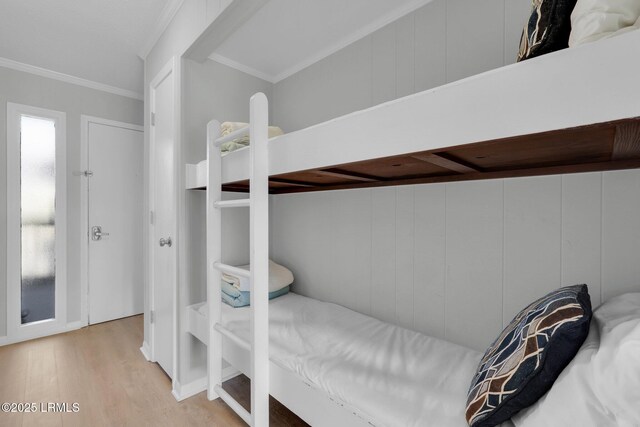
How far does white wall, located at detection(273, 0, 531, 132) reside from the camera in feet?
4.49

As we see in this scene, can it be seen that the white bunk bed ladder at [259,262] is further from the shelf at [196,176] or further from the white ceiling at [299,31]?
the white ceiling at [299,31]

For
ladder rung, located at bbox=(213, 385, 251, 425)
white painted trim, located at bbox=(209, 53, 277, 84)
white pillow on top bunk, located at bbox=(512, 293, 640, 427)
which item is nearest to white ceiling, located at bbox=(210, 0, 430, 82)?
white painted trim, located at bbox=(209, 53, 277, 84)

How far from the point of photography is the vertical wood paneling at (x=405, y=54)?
166 cm

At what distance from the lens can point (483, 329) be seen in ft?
4.62

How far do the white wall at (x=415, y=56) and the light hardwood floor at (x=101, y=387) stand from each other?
6.81 ft

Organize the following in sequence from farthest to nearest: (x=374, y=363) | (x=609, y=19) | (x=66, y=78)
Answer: (x=66, y=78)
(x=374, y=363)
(x=609, y=19)

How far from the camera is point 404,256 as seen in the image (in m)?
1.70

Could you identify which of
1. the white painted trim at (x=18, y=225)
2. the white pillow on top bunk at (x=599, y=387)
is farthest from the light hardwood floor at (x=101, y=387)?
the white pillow on top bunk at (x=599, y=387)

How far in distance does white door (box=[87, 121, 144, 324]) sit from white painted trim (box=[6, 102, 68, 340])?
228mm

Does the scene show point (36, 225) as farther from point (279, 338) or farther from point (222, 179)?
point (279, 338)

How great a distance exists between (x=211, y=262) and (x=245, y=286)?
411 mm

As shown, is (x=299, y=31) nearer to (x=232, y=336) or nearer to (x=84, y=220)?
(x=232, y=336)

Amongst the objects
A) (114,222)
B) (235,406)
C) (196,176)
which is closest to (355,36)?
(196,176)

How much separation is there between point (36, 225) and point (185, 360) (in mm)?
2150
